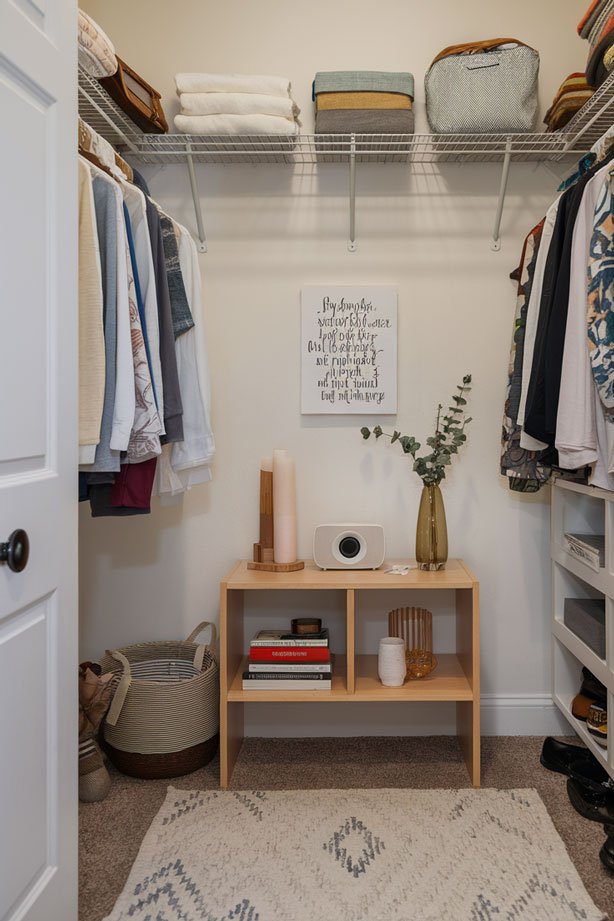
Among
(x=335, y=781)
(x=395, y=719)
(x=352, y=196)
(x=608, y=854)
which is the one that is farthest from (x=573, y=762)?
(x=352, y=196)

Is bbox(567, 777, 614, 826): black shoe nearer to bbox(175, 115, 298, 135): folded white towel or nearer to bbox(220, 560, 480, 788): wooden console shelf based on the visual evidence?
bbox(220, 560, 480, 788): wooden console shelf

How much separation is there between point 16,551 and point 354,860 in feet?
3.96

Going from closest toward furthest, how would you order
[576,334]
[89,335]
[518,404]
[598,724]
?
1. [89,335]
2. [576,334]
3. [598,724]
4. [518,404]

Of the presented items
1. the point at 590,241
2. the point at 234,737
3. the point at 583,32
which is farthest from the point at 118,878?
the point at 583,32

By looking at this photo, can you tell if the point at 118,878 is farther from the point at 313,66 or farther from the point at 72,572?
the point at 313,66

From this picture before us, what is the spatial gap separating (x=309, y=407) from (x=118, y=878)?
152 cm

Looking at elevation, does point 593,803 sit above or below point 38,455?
below

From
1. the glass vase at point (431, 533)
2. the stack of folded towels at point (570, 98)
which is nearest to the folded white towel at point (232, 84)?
the stack of folded towels at point (570, 98)

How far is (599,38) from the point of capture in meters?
1.86

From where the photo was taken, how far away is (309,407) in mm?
2500

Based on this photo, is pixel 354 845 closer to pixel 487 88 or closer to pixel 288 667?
pixel 288 667

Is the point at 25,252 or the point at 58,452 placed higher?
the point at 25,252

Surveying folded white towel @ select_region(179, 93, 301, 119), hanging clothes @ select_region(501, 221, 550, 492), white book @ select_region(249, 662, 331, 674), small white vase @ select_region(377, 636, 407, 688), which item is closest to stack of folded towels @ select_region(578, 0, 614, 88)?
hanging clothes @ select_region(501, 221, 550, 492)

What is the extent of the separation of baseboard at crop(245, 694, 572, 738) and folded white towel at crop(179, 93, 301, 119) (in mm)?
2001
